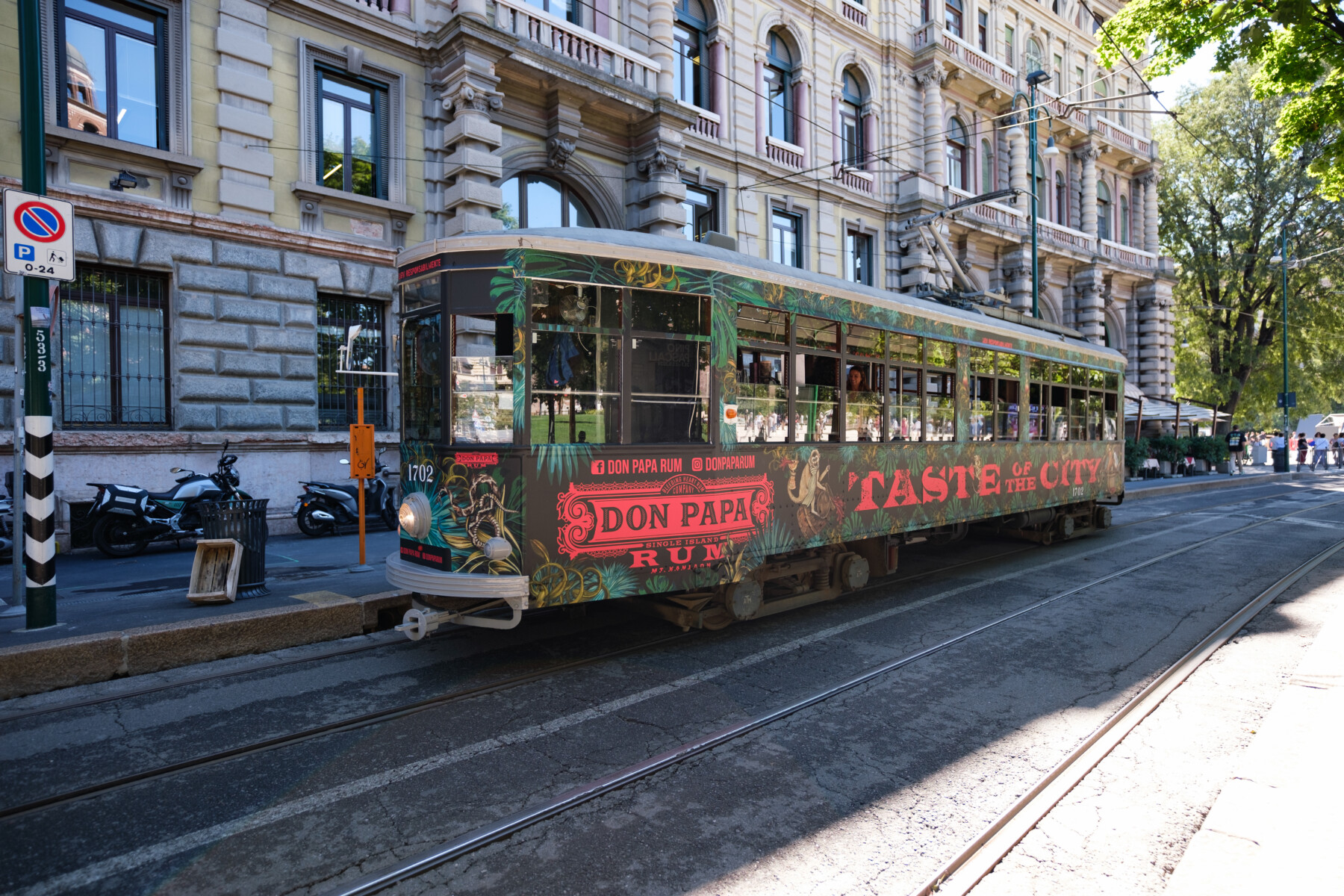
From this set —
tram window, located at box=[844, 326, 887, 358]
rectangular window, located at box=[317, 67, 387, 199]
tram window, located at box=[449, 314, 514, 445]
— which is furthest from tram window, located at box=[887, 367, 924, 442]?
rectangular window, located at box=[317, 67, 387, 199]

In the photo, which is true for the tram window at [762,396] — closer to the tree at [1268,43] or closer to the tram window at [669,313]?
the tram window at [669,313]

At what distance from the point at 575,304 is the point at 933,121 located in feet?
72.6

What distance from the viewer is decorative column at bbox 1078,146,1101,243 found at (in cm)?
3078

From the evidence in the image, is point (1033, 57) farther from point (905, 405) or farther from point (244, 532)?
point (244, 532)

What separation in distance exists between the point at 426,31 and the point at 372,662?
12.2 meters

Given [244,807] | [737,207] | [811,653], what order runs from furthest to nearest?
[737,207], [811,653], [244,807]

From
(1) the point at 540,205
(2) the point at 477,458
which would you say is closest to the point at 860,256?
(1) the point at 540,205

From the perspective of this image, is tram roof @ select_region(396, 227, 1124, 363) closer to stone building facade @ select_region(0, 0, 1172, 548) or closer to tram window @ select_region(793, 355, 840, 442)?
tram window @ select_region(793, 355, 840, 442)

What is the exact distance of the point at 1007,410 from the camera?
976 centimetres

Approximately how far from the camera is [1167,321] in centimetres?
3384

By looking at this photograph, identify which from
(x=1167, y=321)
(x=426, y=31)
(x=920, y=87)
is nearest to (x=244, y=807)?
(x=426, y=31)

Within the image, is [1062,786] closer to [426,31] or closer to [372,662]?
[372,662]

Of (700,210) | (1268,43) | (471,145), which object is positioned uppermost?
(1268,43)

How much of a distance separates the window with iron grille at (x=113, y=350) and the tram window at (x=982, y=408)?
11153 millimetres
